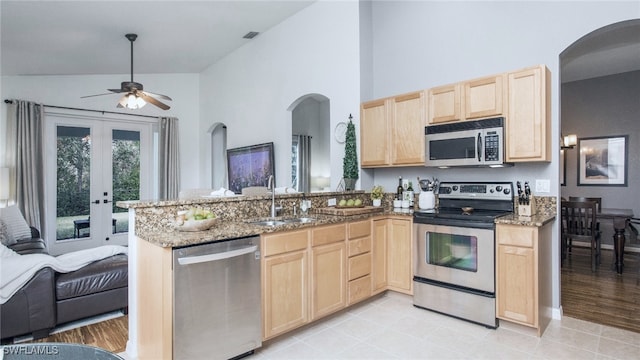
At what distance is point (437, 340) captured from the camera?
266cm

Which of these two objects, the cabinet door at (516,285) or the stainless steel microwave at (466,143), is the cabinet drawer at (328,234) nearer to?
the stainless steel microwave at (466,143)

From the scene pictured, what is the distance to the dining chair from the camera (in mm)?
4461

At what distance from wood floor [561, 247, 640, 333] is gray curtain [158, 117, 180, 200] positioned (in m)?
6.28

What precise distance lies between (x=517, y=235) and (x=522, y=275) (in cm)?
31

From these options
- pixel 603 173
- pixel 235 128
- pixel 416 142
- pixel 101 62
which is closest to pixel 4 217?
pixel 101 62

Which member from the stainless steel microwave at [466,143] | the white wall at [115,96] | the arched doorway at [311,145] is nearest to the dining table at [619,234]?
the stainless steel microwave at [466,143]

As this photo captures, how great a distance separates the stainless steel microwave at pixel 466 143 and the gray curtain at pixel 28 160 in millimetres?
5690

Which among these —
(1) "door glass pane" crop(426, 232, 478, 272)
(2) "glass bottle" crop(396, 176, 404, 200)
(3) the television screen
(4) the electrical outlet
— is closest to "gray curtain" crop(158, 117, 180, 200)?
(3) the television screen

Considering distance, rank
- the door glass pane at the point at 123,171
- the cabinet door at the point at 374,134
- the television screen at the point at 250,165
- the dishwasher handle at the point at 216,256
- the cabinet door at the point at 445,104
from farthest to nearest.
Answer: the door glass pane at the point at 123,171 → the television screen at the point at 250,165 → the cabinet door at the point at 374,134 → the cabinet door at the point at 445,104 → the dishwasher handle at the point at 216,256

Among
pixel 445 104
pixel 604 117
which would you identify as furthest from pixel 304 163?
pixel 604 117

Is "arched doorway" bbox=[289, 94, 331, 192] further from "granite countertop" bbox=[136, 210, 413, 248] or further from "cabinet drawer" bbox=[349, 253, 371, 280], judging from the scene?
"granite countertop" bbox=[136, 210, 413, 248]

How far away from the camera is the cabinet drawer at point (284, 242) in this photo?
2475mm

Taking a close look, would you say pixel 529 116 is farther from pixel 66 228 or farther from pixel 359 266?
pixel 66 228

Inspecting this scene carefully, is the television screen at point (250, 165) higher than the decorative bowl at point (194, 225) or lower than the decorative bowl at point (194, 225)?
higher
